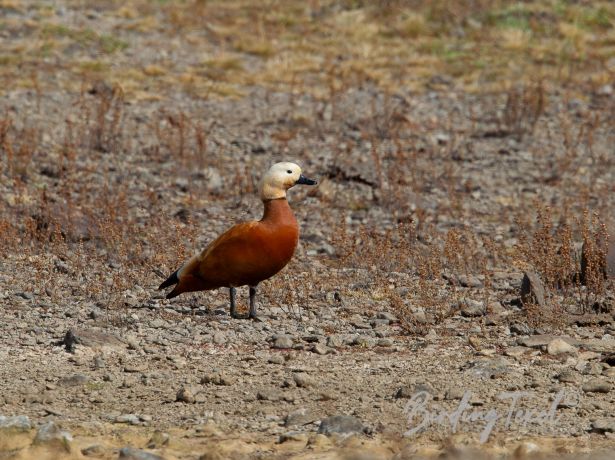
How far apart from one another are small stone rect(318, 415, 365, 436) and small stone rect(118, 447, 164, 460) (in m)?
0.84

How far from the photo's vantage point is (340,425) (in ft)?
18.2

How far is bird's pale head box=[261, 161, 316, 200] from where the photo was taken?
7.47 meters

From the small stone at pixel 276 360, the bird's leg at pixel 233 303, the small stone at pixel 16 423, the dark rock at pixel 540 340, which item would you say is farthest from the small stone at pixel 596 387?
the small stone at pixel 16 423

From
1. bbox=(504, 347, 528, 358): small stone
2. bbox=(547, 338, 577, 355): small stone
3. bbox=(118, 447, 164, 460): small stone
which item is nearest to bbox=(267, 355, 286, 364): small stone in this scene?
bbox=(504, 347, 528, 358): small stone

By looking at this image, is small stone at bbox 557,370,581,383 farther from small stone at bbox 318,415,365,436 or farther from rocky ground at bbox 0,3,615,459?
small stone at bbox 318,415,365,436

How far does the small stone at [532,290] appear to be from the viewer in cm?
793

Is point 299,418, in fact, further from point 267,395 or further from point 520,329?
point 520,329

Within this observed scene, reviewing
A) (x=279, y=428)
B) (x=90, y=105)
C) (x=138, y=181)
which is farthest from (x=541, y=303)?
(x=90, y=105)

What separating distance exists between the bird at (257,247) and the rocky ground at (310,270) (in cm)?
33

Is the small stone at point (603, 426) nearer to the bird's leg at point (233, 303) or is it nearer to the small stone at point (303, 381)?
the small stone at point (303, 381)

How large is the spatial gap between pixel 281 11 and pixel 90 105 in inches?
222

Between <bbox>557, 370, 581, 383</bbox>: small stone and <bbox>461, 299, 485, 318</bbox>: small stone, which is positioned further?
<bbox>461, 299, 485, 318</bbox>: small stone

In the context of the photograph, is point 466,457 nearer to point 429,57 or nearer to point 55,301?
point 55,301

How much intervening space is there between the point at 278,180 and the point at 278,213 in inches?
8.8
